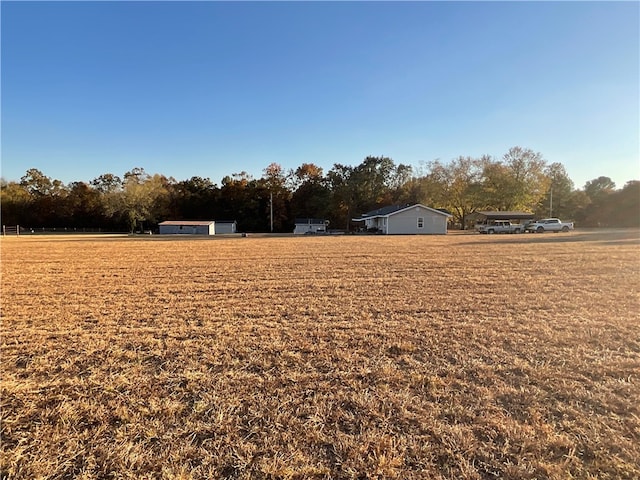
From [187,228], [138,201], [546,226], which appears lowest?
[546,226]

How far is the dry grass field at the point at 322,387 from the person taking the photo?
227 centimetres

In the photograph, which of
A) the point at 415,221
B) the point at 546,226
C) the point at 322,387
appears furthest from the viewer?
the point at 415,221

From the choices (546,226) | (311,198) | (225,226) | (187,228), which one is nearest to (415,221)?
(546,226)

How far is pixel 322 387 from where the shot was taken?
3.19m

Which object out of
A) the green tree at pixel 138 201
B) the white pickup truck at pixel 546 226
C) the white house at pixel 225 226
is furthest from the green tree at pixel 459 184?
the green tree at pixel 138 201

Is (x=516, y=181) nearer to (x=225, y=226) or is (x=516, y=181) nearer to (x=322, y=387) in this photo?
(x=225, y=226)

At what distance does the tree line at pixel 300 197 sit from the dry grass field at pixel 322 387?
46.9 metres

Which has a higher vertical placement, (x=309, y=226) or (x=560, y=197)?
(x=560, y=197)

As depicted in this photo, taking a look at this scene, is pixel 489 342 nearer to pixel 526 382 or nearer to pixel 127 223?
pixel 526 382

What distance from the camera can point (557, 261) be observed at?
11.9 metres

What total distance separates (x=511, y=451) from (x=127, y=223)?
197ft

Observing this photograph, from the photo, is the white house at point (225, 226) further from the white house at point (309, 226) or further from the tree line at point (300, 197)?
the white house at point (309, 226)

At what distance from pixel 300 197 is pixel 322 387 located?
5648 cm

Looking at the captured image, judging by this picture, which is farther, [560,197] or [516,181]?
[560,197]
